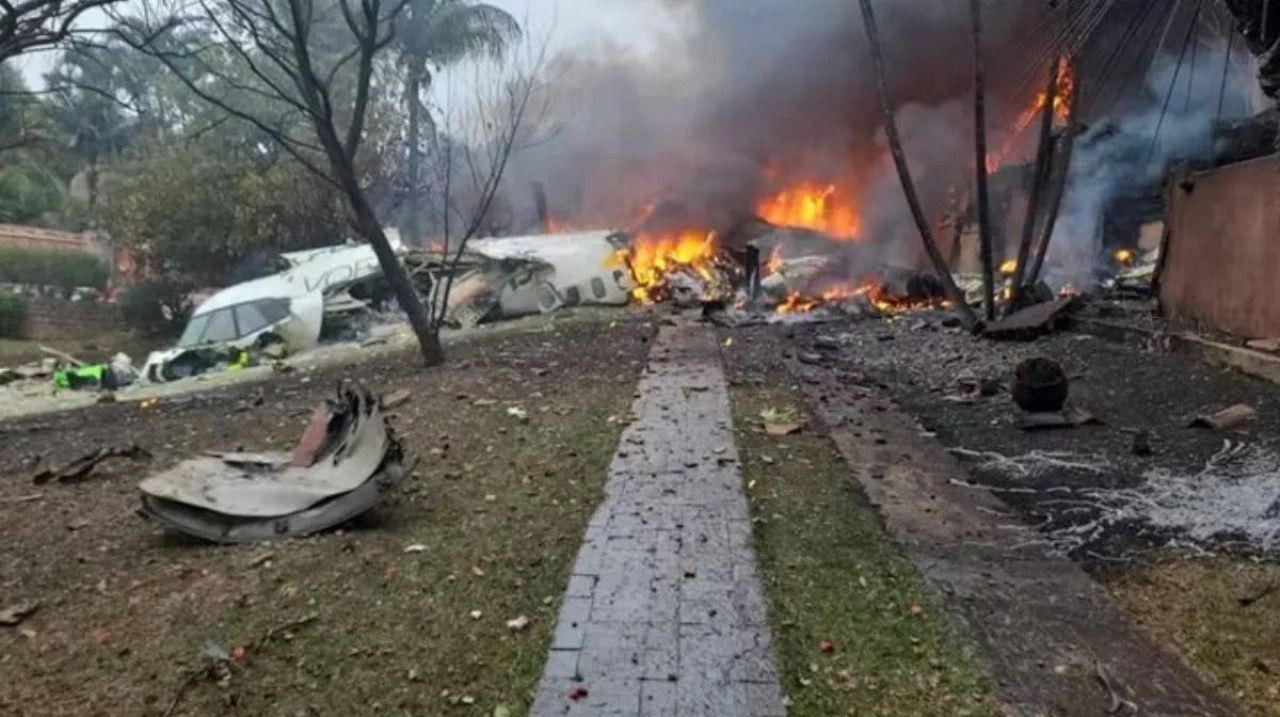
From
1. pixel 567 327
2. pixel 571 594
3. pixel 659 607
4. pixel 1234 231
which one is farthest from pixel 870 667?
pixel 567 327

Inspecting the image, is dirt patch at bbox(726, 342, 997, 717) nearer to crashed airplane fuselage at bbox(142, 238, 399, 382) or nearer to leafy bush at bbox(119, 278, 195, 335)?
crashed airplane fuselage at bbox(142, 238, 399, 382)

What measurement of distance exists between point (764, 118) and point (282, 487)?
23889 millimetres

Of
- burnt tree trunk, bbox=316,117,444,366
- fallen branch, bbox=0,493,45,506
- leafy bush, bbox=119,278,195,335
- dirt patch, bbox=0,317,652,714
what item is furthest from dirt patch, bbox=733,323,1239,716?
leafy bush, bbox=119,278,195,335

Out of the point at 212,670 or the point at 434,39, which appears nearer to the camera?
the point at 212,670

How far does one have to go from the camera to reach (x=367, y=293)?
1872 centimetres

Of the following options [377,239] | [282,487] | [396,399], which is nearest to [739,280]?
[377,239]

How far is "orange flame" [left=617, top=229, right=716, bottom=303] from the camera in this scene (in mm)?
20172

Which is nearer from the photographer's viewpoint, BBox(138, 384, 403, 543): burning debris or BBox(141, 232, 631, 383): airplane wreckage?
BBox(138, 384, 403, 543): burning debris

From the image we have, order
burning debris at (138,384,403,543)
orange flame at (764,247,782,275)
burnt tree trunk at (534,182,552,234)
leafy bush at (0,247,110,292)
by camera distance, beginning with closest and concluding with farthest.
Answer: burning debris at (138,384,403,543) < orange flame at (764,247,782,275) < leafy bush at (0,247,110,292) < burnt tree trunk at (534,182,552,234)

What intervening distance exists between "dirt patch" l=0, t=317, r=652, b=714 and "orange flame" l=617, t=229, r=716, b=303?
13.6 metres

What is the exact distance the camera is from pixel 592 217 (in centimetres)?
2934

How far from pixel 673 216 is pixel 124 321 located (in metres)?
15.1

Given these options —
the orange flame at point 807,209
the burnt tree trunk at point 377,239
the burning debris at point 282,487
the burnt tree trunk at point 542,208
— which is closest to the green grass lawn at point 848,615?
the burning debris at point 282,487

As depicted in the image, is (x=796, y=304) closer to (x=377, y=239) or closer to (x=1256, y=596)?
(x=377, y=239)
